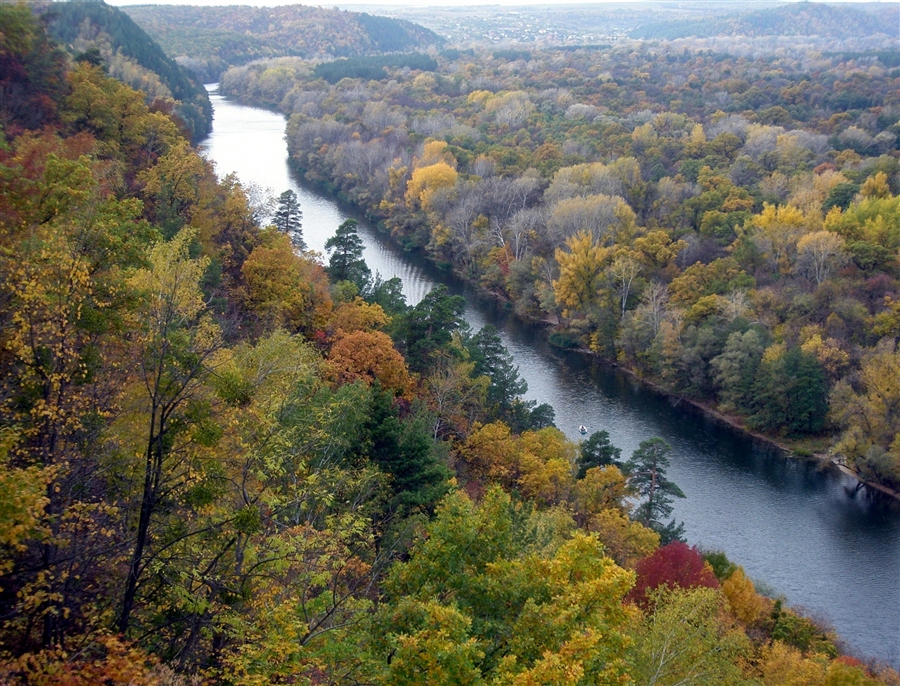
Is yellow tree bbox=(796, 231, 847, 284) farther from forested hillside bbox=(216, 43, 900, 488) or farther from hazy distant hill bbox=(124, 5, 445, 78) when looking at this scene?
hazy distant hill bbox=(124, 5, 445, 78)

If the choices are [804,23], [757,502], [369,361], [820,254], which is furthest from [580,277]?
[804,23]

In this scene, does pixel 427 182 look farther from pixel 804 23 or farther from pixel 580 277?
pixel 804 23

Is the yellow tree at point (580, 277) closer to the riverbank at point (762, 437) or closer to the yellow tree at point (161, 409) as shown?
the riverbank at point (762, 437)

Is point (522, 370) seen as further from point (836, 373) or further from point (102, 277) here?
point (102, 277)

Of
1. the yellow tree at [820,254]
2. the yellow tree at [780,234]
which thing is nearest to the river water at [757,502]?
the yellow tree at [820,254]

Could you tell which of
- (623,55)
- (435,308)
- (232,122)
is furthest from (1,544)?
(623,55)

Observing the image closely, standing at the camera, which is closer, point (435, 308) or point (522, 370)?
point (435, 308)
